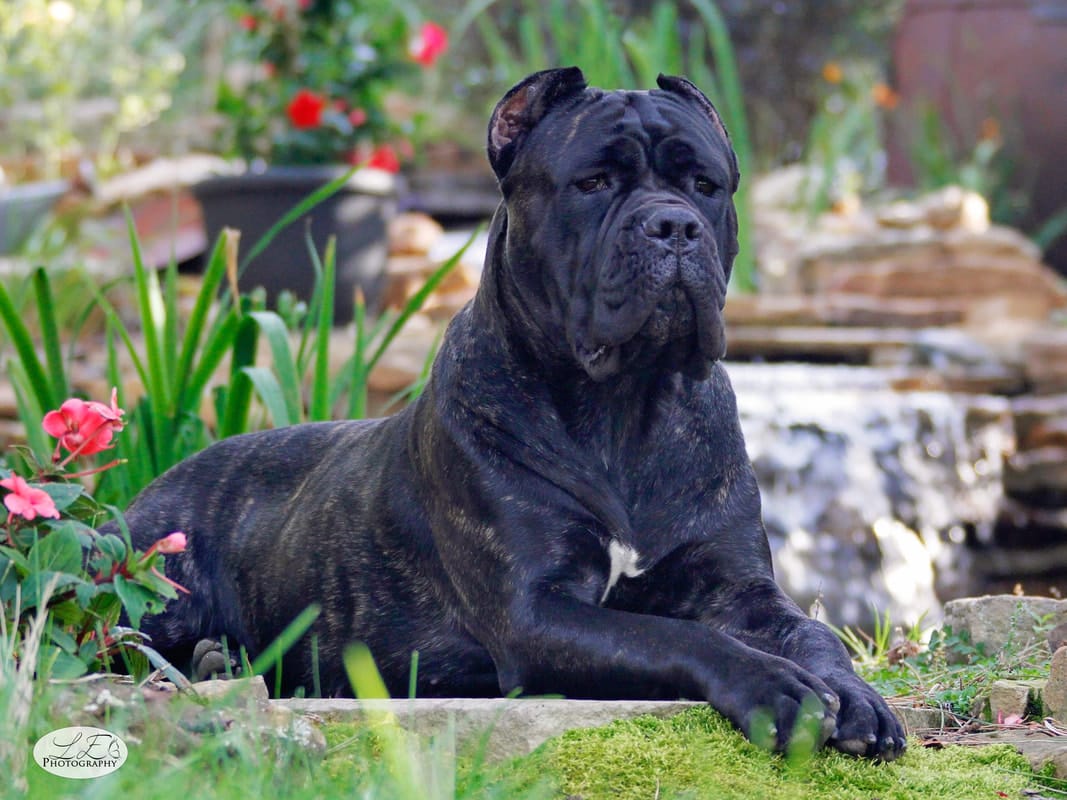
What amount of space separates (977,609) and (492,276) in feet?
4.39

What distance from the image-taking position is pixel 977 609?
3020mm

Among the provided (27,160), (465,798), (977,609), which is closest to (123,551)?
(465,798)

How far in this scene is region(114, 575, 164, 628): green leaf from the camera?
209 cm

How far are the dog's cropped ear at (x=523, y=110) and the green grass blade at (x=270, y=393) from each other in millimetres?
995

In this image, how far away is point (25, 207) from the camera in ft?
31.4

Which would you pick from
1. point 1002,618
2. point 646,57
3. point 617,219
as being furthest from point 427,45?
point 1002,618

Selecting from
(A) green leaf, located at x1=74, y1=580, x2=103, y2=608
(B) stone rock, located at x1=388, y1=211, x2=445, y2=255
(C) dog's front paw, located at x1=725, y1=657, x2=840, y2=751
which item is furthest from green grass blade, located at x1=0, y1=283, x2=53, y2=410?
(B) stone rock, located at x1=388, y1=211, x2=445, y2=255

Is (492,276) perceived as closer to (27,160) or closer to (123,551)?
(123,551)

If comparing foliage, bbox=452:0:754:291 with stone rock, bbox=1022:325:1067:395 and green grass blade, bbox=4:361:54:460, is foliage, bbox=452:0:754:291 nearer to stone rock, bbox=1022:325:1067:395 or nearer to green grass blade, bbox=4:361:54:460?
stone rock, bbox=1022:325:1067:395

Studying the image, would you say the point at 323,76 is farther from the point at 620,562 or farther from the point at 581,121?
the point at 620,562

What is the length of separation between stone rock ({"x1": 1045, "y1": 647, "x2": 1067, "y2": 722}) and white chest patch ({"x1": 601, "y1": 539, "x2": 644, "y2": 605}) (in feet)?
2.55

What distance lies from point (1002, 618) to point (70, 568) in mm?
2016

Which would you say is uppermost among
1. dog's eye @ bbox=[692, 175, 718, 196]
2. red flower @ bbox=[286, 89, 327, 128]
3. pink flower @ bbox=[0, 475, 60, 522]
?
dog's eye @ bbox=[692, 175, 718, 196]

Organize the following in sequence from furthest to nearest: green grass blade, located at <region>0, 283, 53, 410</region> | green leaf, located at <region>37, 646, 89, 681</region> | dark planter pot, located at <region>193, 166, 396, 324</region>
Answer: dark planter pot, located at <region>193, 166, 396, 324</region>, green grass blade, located at <region>0, 283, 53, 410</region>, green leaf, located at <region>37, 646, 89, 681</region>
